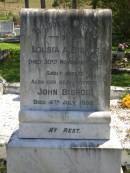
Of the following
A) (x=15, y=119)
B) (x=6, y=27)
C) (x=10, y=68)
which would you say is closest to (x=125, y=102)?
(x=15, y=119)

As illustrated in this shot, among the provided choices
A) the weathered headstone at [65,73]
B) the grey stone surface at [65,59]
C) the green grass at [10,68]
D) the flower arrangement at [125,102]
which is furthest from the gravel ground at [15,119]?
the green grass at [10,68]

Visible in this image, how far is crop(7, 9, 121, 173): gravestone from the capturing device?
19.5 ft

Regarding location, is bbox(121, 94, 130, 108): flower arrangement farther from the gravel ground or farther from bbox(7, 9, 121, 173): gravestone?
bbox(7, 9, 121, 173): gravestone

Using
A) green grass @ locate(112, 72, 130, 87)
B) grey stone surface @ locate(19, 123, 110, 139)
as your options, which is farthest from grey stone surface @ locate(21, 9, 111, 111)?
green grass @ locate(112, 72, 130, 87)

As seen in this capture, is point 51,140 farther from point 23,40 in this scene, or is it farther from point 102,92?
point 23,40

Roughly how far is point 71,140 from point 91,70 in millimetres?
929

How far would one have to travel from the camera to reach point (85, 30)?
5.95 meters

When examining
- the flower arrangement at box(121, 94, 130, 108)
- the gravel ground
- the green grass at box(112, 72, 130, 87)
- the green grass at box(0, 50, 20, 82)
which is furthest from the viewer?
the green grass at box(0, 50, 20, 82)

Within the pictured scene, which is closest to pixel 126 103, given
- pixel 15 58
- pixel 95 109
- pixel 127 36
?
pixel 95 109

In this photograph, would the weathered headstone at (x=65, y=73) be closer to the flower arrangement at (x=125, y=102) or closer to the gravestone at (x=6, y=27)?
the flower arrangement at (x=125, y=102)

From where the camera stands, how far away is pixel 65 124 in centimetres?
617

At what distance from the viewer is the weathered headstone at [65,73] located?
234 inches

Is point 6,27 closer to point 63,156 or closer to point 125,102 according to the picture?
point 125,102

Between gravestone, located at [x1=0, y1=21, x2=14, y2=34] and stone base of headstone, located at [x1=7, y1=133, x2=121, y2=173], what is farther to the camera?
→ gravestone, located at [x1=0, y1=21, x2=14, y2=34]
